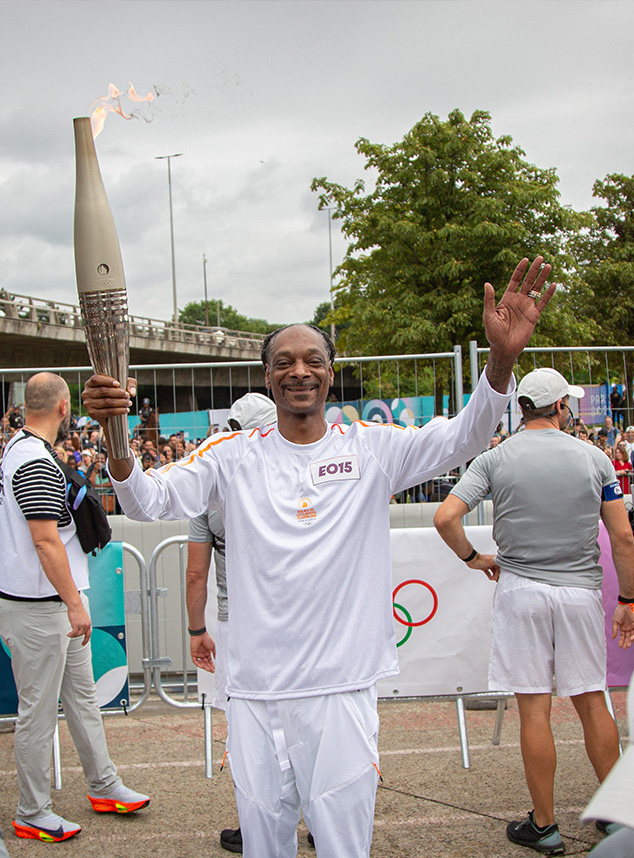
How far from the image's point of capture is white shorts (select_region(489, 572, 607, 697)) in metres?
4.07

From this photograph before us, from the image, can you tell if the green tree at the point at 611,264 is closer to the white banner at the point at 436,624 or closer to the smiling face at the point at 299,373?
the white banner at the point at 436,624

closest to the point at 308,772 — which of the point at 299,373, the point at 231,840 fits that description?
the point at 299,373

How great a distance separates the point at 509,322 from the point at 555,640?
2111 millimetres

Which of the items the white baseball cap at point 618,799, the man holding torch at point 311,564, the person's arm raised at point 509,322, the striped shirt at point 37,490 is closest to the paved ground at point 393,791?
the striped shirt at point 37,490

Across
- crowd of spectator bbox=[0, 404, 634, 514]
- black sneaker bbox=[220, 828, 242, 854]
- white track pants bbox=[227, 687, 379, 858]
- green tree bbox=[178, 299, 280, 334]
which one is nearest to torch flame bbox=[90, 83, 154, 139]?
white track pants bbox=[227, 687, 379, 858]

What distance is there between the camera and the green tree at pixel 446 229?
69.3 ft

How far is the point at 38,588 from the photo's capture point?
4.21 m

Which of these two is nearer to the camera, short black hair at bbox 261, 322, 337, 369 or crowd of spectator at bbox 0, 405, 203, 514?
short black hair at bbox 261, 322, 337, 369

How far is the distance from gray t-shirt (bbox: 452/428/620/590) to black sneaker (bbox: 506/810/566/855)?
1118mm

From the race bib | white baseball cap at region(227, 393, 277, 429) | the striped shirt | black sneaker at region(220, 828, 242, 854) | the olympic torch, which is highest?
the olympic torch

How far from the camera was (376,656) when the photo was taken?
268 cm

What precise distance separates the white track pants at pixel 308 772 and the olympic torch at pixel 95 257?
120 cm

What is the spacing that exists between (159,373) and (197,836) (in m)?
4.90

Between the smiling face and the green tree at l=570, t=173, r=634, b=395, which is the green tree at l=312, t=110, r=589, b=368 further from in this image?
the smiling face
